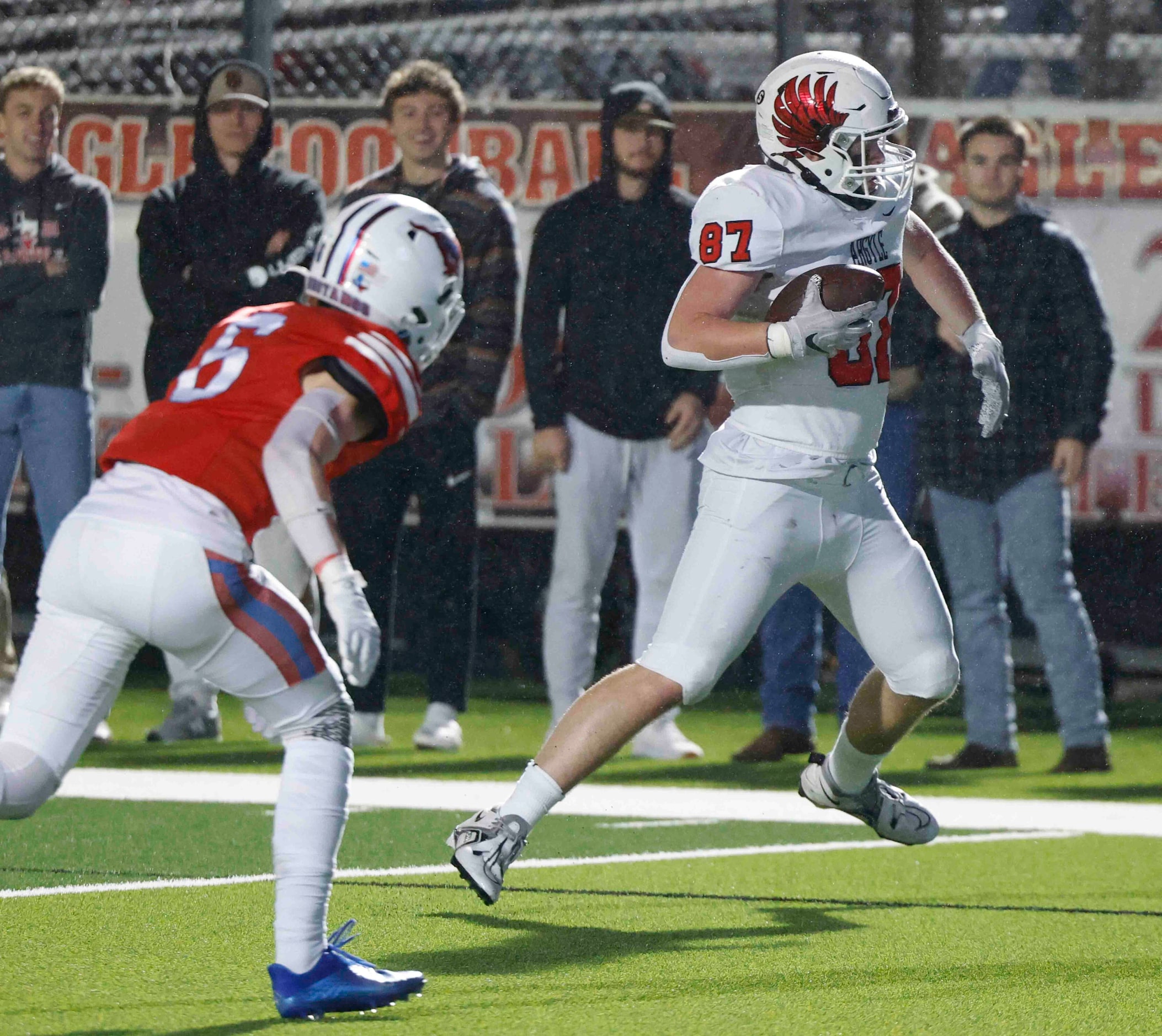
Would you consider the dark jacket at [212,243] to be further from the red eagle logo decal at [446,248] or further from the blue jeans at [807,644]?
the red eagle logo decal at [446,248]

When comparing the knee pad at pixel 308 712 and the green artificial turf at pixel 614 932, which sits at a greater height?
the knee pad at pixel 308 712

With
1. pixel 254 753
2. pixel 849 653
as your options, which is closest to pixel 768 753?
pixel 849 653

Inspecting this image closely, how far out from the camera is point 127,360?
9.91 meters

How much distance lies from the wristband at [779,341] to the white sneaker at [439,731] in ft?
12.2

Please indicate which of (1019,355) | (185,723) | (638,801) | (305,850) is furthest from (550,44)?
(305,850)

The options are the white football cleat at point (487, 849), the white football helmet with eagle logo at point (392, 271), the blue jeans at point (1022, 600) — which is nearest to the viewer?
the white football helmet with eagle logo at point (392, 271)

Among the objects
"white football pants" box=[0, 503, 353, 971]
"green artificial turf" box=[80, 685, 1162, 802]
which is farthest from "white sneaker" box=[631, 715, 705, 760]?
"white football pants" box=[0, 503, 353, 971]

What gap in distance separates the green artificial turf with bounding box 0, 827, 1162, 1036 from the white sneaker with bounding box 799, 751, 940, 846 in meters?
0.13

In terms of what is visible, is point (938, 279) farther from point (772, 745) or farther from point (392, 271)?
point (772, 745)

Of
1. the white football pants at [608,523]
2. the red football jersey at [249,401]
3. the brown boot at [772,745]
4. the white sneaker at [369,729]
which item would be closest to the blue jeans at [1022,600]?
the brown boot at [772,745]

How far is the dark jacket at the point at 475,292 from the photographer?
7316 mm

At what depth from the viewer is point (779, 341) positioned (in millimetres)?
4043

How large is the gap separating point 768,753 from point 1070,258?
6.29 feet

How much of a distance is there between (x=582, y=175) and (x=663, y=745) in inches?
131
